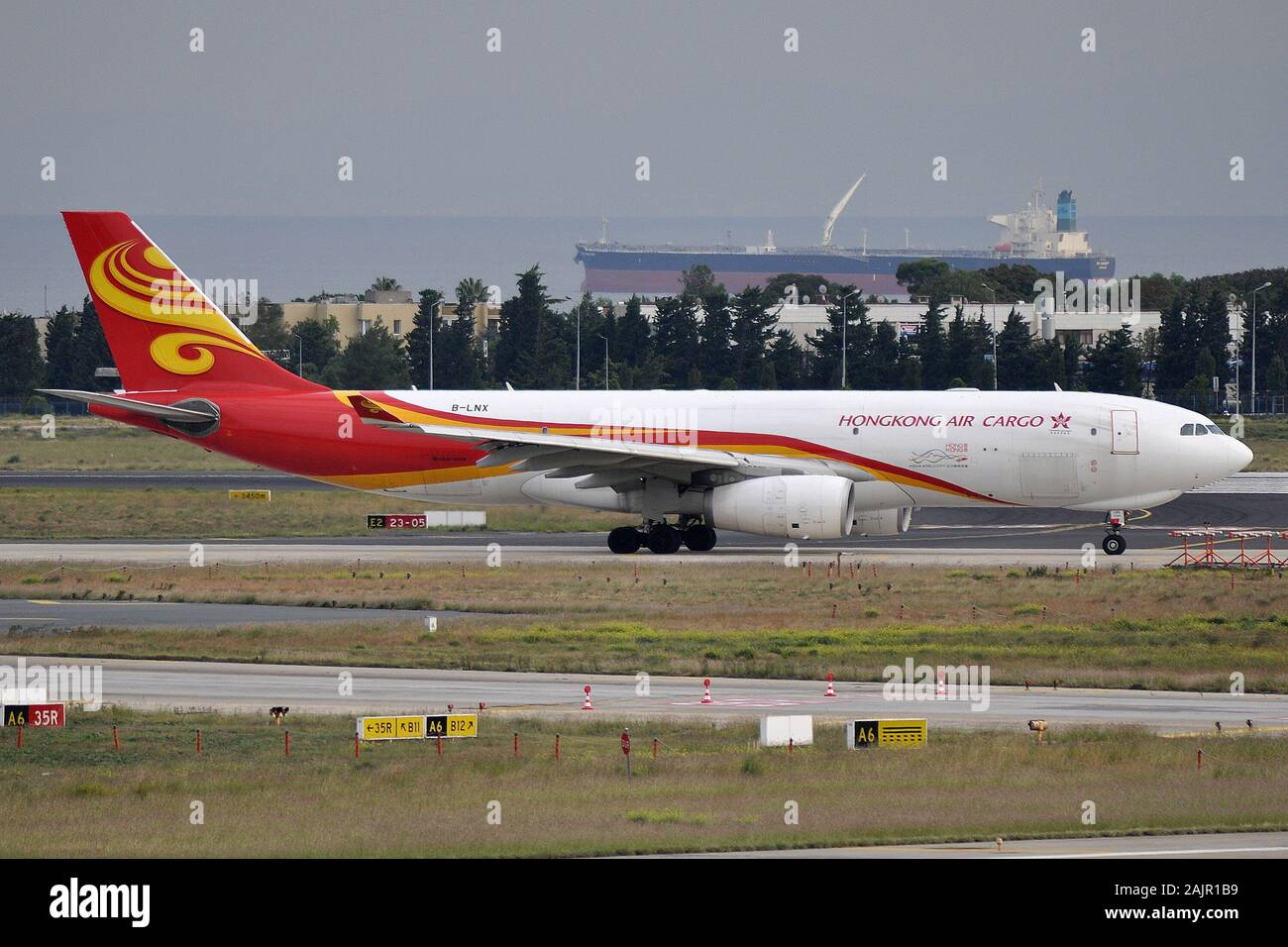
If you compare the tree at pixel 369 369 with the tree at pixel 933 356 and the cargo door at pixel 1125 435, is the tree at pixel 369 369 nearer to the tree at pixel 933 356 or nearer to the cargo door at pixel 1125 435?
the tree at pixel 933 356

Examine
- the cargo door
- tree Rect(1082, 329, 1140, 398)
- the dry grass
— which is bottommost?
the cargo door

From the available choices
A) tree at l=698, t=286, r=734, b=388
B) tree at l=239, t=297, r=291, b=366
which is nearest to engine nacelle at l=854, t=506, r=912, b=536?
tree at l=698, t=286, r=734, b=388

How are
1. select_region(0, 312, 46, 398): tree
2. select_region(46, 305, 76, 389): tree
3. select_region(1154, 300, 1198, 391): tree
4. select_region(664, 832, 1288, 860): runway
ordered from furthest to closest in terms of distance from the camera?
select_region(0, 312, 46, 398): tree
select_region(46, 305, 76, 389): tree
select_region(1154, 300, 1198, 391): tree
select_region(664, 832, 1288, 860): runway

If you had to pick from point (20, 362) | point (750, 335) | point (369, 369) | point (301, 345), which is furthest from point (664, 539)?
point (20, 362)

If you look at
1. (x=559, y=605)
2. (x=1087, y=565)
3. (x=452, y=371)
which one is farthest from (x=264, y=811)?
(x=452, y=371)

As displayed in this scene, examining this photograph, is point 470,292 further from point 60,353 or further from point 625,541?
point 625,541

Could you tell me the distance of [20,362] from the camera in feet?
413

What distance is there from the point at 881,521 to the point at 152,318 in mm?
21961

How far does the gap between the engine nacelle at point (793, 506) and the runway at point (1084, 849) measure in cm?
2595

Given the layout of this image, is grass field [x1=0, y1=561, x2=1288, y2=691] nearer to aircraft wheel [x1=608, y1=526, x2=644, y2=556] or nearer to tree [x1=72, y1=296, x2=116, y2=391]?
aircraft wheel [x1=608, y1=526, x2=644, y2=556]

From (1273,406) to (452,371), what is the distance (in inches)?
2166

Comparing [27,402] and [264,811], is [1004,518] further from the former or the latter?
[27,402]

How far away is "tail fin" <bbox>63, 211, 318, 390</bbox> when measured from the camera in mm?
47906

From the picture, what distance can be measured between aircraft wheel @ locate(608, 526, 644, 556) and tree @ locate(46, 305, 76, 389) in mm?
81648
